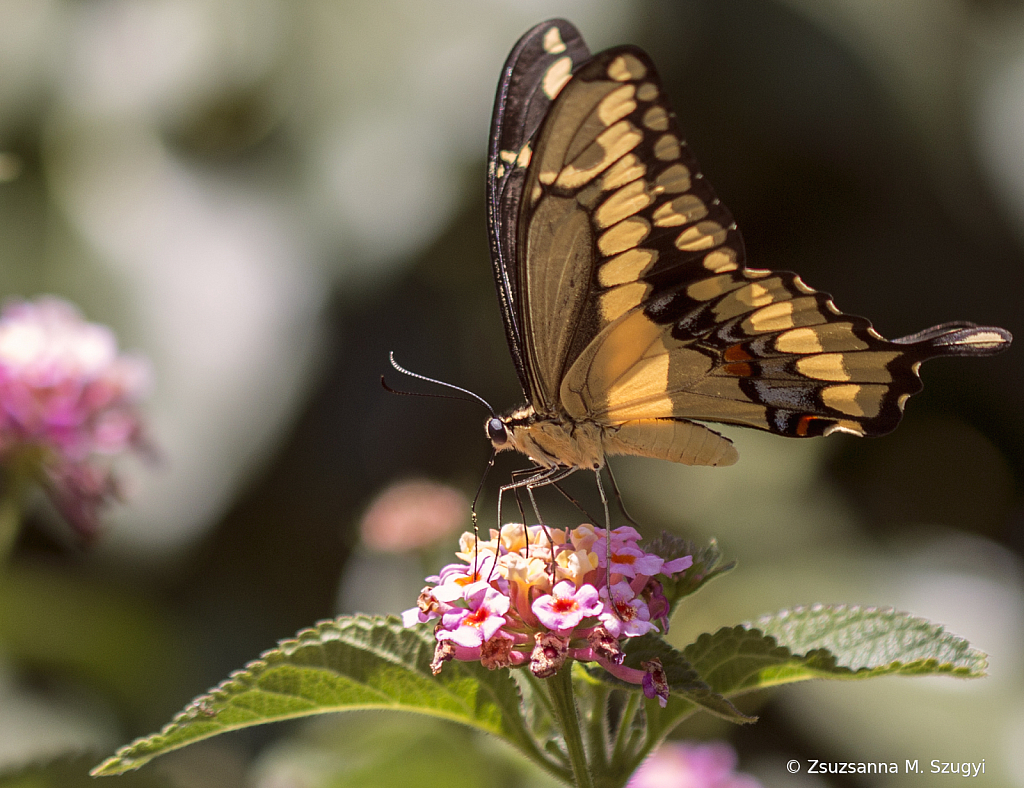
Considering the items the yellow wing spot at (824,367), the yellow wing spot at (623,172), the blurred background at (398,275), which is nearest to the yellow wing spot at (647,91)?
the yellow wing spot at (623,172)

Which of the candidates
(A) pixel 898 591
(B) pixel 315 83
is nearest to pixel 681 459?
(A) pixel 898 591

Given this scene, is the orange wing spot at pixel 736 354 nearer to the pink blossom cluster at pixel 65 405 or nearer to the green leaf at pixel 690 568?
the green leaf at pixel 690 568

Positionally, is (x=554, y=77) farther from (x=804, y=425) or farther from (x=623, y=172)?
(x=804, y=425)

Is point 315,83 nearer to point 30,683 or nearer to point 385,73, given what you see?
point 385,73

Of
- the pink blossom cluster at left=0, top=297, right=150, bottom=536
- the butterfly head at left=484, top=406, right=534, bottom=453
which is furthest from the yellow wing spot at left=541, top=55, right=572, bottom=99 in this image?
the pink blossom cluster at left=0, top=297, right=150, bottom=536

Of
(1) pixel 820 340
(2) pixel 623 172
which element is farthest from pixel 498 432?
(1) pixel 820 340
